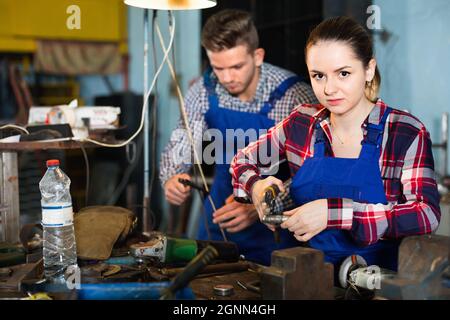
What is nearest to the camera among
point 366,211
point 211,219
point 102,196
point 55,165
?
point 366,211

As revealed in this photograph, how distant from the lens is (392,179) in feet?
5.29

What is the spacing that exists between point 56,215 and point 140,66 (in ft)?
15.2

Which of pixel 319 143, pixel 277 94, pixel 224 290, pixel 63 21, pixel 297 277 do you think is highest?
pixel 63 21

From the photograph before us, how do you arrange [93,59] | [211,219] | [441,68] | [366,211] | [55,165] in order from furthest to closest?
[93,59] < [441,68] < [211,219] < [55,165] < [366,211]

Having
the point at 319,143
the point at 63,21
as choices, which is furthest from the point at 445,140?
the point at 63,21

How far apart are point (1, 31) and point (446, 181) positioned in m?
4.07

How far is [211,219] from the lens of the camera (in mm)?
2521

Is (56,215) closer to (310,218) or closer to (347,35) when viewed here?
(310,218)

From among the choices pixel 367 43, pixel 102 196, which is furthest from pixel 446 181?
pixel 102 196

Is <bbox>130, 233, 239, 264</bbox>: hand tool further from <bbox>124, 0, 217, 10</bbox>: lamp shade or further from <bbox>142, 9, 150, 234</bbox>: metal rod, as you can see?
<bbox>124, 0, 217, 10</bbox>: lamp shade

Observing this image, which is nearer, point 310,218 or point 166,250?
point 310,218

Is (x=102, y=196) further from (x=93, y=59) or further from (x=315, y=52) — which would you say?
(x=315, y=52)

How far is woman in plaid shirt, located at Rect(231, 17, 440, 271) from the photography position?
1.48 metres

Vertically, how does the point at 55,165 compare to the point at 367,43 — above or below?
below
